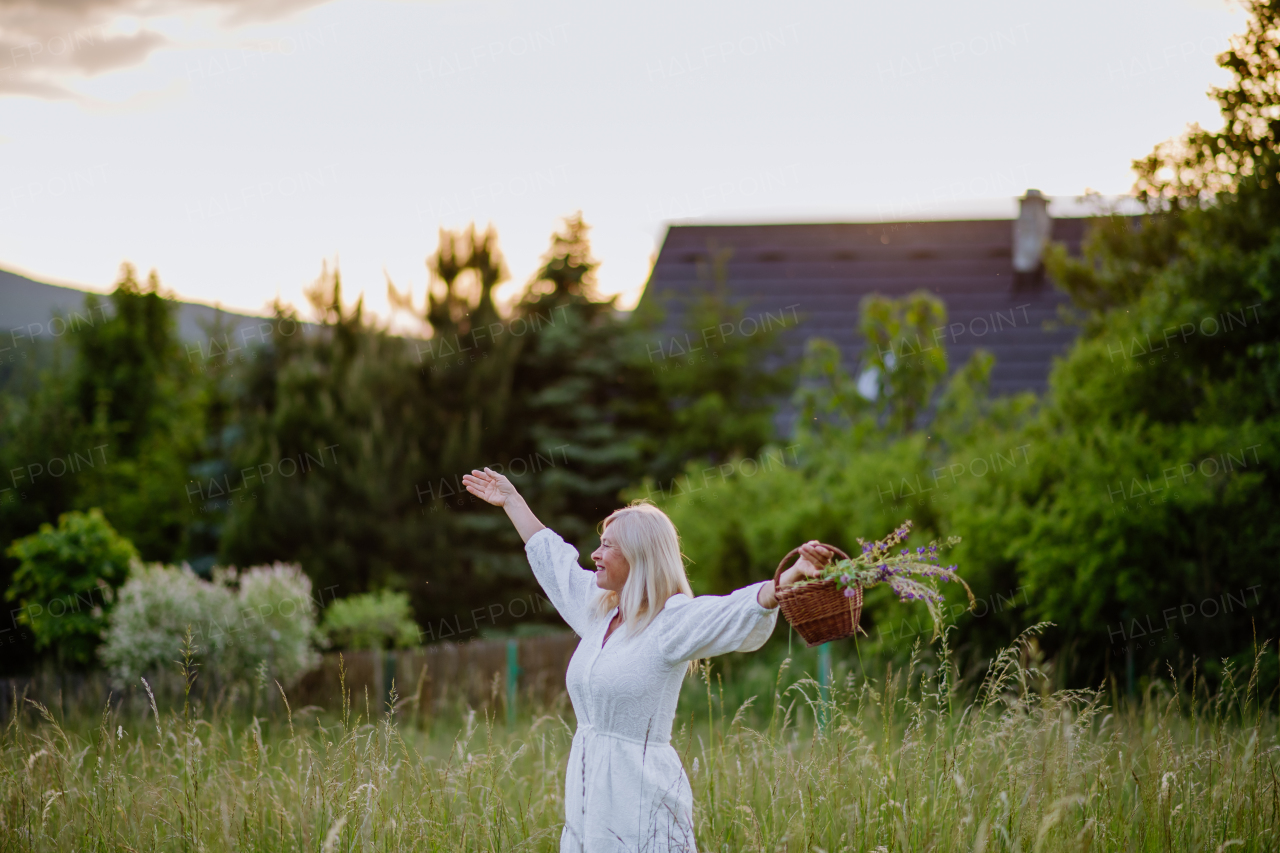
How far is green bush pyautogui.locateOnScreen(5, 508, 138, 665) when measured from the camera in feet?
27.2

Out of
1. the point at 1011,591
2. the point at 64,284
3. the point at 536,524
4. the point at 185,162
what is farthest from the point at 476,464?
the point at 64,284

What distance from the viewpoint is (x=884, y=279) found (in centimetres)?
1989

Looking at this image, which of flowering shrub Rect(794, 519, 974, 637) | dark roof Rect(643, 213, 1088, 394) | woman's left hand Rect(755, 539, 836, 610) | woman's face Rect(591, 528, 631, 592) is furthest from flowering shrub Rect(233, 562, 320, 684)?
dark roof Rect(643, 213, 1088, 394)

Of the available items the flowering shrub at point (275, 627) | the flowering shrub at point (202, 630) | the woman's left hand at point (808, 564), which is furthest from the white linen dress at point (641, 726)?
the flowering shrub at point (275, 627)

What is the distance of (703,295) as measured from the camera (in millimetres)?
16203

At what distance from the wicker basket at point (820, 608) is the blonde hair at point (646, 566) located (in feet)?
1.16

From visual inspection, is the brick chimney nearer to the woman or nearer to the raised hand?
the raised hand

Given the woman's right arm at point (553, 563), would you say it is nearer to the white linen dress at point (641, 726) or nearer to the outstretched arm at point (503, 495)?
the outstretched arm at point (503, 495)

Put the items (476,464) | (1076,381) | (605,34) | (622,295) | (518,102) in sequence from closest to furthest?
(605,34) → (1076,381) → (518,102) → (476,464) → (622,295)

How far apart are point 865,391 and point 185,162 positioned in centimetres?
1001

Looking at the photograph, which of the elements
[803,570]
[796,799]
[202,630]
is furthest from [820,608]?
[202,630]

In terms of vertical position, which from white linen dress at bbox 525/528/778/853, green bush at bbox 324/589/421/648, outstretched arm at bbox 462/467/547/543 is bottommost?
green bush at bbox 324/589/421/648

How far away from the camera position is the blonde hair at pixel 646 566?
2740mm

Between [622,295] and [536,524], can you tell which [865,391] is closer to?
[622,295]
